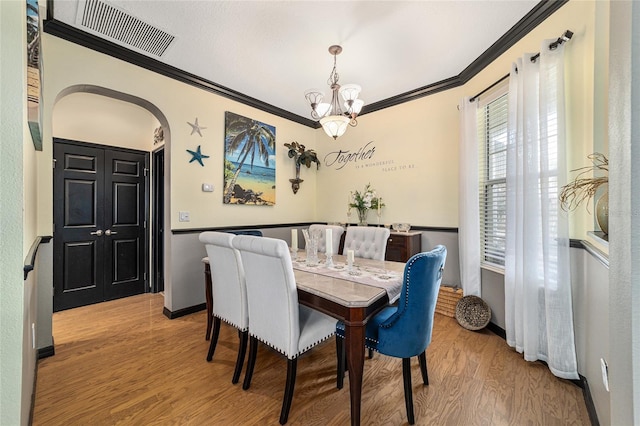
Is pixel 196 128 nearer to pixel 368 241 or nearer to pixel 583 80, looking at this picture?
pixel 368 241

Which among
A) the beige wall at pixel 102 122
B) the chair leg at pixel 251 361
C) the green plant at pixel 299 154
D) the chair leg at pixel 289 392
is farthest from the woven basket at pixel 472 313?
the beige wall at pixel 102 122

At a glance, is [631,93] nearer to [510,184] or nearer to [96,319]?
[510,184]

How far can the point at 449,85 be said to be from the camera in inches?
126

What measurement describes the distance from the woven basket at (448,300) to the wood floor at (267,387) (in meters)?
0.40

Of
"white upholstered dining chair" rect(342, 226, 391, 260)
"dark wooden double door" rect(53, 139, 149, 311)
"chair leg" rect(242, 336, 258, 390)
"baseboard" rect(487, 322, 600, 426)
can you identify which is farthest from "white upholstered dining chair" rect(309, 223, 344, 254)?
"dark wooden double door" rect(53, 139, 149, 311)

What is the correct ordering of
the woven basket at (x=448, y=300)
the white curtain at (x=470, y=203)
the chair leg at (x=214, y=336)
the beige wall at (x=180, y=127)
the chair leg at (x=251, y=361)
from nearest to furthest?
the chair leg at (x=251, y=361) → the chair leg at (x=214, y=336) → the beige wall at (x=180, y=127) → the white curtain at (x=470, y=203) → the woven basket at (x=448, y=300)

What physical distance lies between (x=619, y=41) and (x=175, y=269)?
140 inches

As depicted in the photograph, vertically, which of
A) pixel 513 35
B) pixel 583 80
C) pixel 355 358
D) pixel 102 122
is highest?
pixel 513 35

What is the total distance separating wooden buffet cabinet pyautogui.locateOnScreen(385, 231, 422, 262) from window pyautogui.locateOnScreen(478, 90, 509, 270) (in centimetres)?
74

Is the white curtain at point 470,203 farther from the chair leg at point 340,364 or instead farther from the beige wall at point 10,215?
the beige wall at point 10,215

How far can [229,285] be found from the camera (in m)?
1.91

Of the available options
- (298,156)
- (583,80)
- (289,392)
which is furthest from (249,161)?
(583,80)

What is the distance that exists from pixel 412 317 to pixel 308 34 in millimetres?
2423

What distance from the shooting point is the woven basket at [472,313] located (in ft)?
8.71
